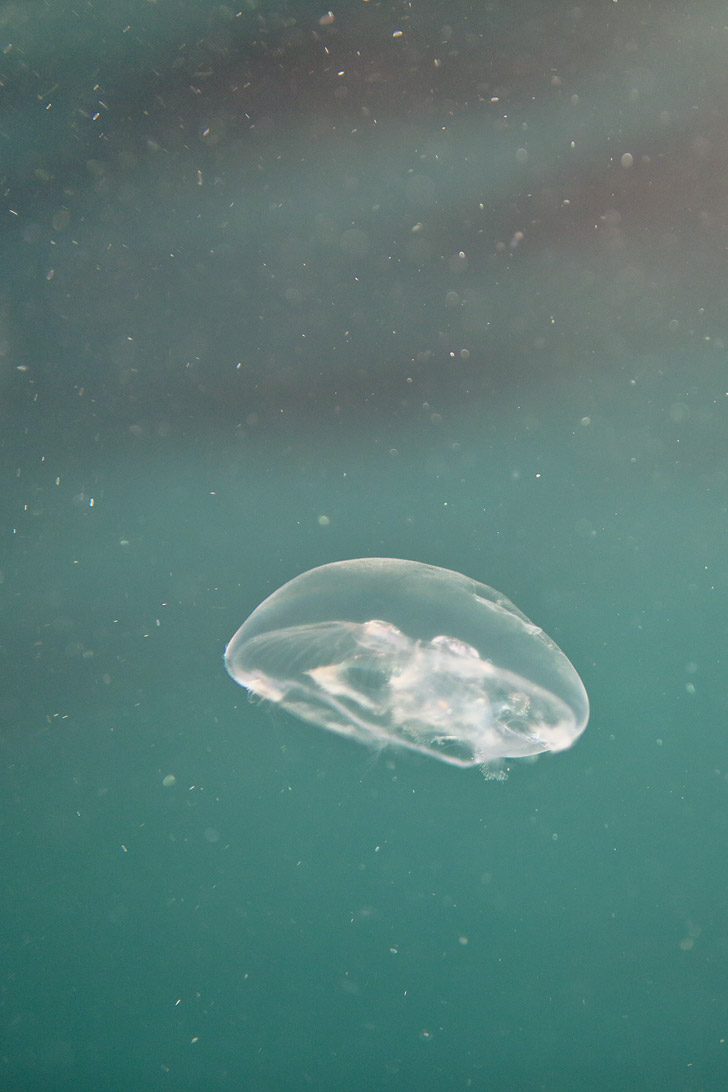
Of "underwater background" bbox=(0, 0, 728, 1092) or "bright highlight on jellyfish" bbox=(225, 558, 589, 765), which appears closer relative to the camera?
"bright highlight on jellyfish" bbox=(225, 558, 589, 765)

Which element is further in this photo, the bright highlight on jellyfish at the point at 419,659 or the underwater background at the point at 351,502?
the underwater background at the point at 351,502

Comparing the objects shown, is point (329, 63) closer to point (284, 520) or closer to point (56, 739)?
point (284, 520)

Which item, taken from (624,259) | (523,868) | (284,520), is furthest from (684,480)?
(523,868)

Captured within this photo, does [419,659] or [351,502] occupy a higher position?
[351,502]

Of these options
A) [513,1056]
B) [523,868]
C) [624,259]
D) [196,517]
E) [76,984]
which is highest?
[624,259]
